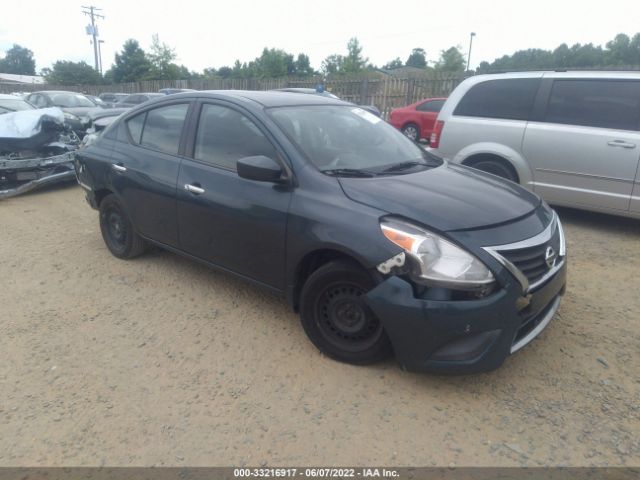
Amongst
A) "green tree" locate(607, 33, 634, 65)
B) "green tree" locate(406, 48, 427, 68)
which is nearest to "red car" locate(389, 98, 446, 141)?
"green tree" locate(607, 33, 634, 65)

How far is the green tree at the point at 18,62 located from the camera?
104 m

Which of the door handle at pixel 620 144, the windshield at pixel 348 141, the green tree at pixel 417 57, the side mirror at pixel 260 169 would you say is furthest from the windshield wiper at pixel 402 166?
the green tree at pixel 417 57

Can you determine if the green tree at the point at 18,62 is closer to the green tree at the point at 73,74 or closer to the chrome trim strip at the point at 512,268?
the green tree at the point at 73,74

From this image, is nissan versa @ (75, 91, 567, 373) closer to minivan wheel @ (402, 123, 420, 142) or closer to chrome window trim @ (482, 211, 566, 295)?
chrome window trim @ (482, 211, 566, 295)

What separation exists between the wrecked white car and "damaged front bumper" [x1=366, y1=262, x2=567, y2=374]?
22.4 ft

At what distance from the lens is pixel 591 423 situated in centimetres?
250

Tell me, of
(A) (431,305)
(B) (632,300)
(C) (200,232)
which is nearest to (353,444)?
(A) (431,305)

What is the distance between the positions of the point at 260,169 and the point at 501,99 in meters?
4.17

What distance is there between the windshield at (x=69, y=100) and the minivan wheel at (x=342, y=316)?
14.8m

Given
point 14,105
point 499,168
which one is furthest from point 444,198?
point 14,105

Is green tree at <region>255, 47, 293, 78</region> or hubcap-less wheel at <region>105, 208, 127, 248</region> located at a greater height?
green tree at <region>255, 47, 293, 78</region>

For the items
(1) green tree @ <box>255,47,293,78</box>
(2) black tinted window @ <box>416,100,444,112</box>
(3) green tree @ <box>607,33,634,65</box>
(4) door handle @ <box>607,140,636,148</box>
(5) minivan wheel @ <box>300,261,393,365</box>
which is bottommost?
(5) minivan wheel @ <box>300,261,393,365</box>

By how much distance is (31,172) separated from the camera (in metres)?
7.46

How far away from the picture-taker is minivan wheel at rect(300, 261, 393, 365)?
280 cm
